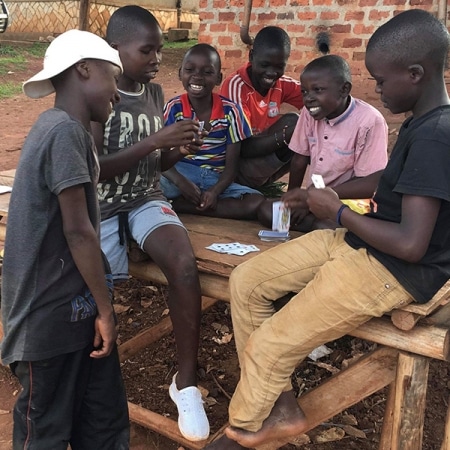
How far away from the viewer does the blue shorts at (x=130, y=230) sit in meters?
2.69

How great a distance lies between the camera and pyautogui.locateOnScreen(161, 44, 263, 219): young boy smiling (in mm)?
3209

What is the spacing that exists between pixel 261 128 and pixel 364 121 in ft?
3.56

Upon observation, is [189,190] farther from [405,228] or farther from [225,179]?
[405,228]

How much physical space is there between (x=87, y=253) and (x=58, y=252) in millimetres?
106

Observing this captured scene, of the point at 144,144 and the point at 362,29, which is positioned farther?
the point at 362,29

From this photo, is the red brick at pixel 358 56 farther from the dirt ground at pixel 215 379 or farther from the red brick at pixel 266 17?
the dirt ground at pixel 215 379

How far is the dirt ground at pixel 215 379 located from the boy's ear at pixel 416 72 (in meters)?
1.82

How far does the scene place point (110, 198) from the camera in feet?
9.25

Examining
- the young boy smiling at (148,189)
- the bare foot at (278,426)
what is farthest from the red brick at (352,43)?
the bare foot at (278,426)

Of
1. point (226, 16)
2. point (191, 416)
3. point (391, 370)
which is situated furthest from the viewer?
point (226, 16)

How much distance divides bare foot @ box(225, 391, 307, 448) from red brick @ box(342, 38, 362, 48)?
14.9 feet

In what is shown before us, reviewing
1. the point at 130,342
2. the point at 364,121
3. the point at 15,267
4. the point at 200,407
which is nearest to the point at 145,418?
the point at 200,407

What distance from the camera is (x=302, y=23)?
6.17m

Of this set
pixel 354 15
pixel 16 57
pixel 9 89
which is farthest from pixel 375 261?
pixel 16 57
